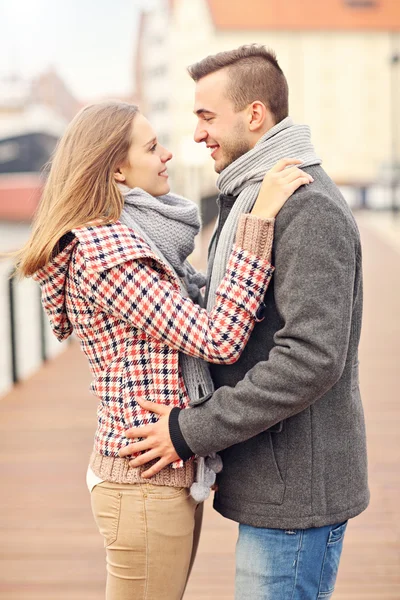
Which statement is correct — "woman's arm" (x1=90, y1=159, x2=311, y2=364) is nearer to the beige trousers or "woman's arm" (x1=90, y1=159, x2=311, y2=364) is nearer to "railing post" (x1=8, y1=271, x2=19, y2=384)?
the beige trousers

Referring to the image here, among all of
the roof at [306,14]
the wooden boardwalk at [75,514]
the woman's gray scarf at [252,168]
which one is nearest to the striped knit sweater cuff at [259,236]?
the woman's gray scarf at [252,168]

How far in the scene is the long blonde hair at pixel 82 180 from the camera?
74.9 inches

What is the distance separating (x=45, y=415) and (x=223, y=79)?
4.94 m

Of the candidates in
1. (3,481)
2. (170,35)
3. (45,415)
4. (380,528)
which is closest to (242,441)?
(380,528)

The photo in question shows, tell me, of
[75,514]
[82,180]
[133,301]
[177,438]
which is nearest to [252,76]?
[82,180]

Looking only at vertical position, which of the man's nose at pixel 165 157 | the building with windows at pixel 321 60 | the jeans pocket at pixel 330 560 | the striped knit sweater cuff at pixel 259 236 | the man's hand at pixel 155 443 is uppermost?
the man's nose at pixel 165 157

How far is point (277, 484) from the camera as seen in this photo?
1.88 m

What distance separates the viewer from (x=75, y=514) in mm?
4359

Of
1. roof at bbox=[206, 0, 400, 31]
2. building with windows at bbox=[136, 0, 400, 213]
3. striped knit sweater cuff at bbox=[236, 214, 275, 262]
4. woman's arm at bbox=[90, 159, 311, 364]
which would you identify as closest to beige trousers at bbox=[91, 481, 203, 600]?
woman's arm at bbox=[90, 159, 311, 364]

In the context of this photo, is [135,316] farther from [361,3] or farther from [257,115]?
[361,3]

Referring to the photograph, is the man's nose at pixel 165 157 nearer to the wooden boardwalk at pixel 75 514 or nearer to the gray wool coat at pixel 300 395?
the gray wool coat at pixel 300 395

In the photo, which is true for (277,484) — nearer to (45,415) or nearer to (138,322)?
(138,322)

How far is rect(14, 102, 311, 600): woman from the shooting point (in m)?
1.84

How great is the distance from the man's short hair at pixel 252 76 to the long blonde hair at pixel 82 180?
234 millimetres
